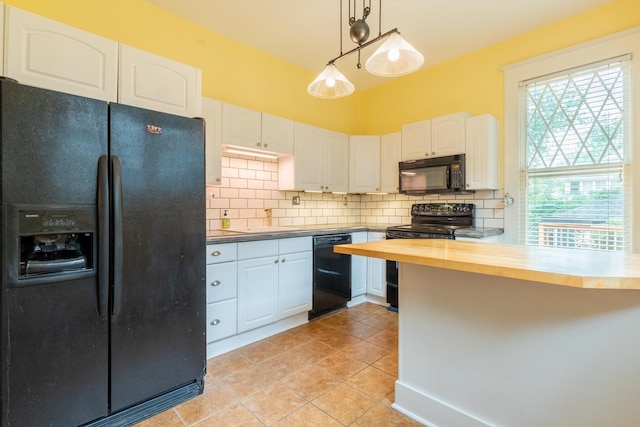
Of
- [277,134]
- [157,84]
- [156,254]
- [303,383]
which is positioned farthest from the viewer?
[277,134]

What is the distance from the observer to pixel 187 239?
1844 millimetres

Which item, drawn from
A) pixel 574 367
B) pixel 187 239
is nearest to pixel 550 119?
pixel 574 367

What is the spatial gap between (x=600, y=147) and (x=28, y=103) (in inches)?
151

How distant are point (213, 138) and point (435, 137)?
227 cm

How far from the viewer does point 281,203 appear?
3568 mm

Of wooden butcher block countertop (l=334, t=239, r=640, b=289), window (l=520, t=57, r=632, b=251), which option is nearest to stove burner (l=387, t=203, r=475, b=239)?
window (l=520, t=57, r=632, b=251)

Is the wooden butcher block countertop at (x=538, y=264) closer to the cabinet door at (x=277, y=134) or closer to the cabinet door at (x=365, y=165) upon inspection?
the cabinet door at (x=277, y=134)

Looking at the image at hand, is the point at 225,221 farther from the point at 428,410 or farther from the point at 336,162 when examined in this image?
the point at 428,410

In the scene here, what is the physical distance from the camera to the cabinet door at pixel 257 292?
2.50 meters

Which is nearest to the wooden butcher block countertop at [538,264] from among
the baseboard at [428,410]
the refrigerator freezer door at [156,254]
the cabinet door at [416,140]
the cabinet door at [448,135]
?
the baseboard at [428,410]

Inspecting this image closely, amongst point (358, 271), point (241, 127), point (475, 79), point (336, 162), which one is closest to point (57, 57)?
point (241, 127)

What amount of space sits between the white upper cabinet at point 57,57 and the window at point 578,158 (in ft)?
11.2

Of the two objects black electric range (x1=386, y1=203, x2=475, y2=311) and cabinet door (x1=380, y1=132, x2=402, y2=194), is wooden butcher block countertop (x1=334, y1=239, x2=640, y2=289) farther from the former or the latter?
cabinet door (x1=380, y1=132, x2=402, y2=194)

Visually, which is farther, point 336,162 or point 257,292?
point 336,162
